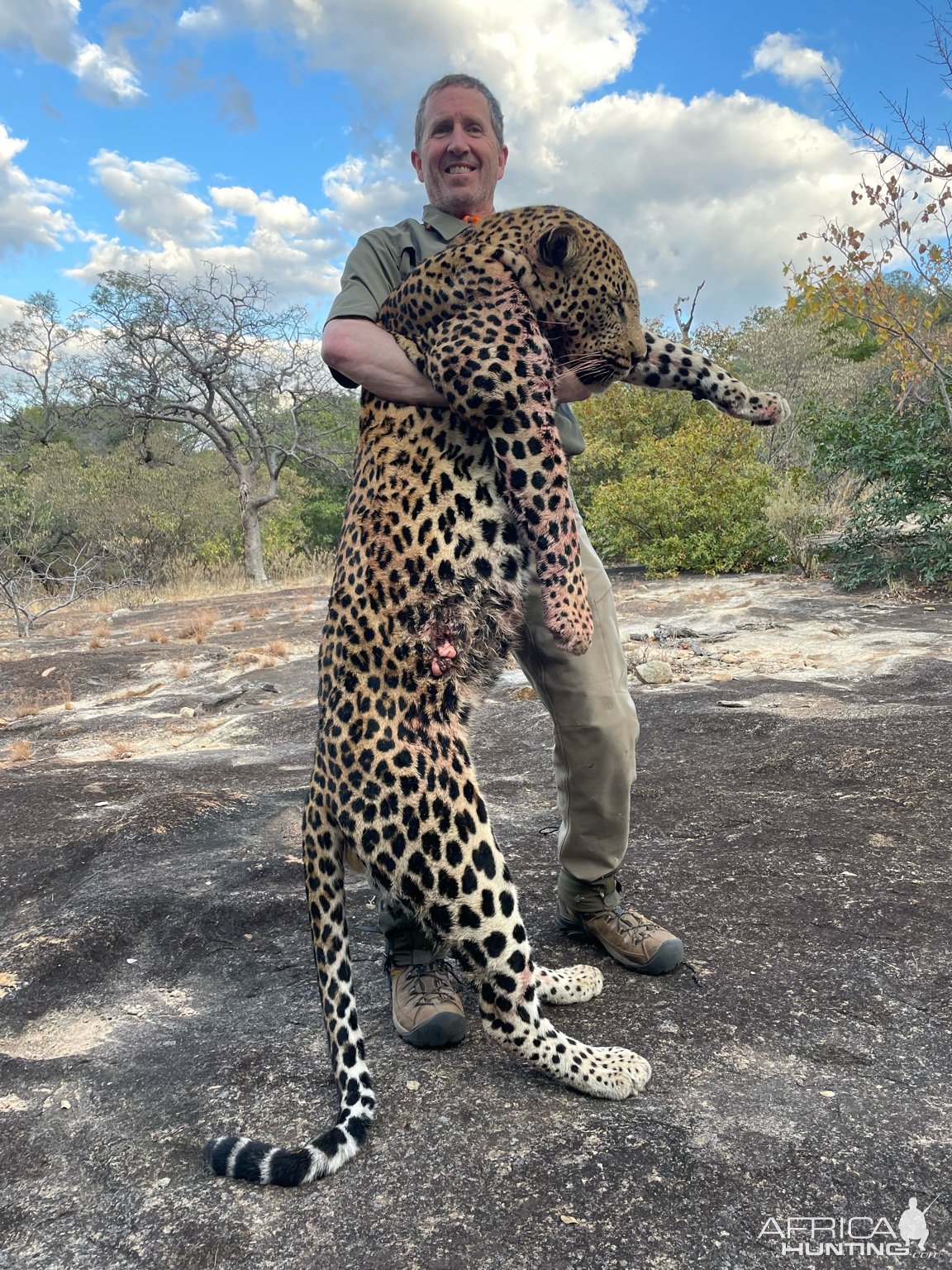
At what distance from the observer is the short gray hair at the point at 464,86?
310 cm

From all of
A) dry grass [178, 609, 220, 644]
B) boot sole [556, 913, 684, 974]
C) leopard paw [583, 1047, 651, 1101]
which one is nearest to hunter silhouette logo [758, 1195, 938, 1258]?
leopard paw [583, 1047, 651, 1101]

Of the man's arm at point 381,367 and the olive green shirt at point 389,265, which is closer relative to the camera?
the man's arm at point 381,367

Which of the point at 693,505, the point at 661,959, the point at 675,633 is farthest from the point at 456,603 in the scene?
the point at 693,505

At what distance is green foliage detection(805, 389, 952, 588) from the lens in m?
11.9

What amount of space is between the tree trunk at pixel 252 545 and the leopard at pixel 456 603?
23869 mm

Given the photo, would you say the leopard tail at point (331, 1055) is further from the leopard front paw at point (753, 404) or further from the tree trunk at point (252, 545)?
the tree trunk at point (252, 545)

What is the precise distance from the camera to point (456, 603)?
2430mm

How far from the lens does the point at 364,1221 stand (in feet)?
6.60

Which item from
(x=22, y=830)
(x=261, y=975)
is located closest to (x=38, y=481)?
(x=22, y=830)

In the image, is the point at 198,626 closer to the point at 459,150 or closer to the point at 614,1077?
the point at 459,150

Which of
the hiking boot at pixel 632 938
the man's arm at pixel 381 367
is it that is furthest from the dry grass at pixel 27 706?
the man's arm at pixel 381 367

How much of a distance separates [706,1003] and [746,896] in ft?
2.92

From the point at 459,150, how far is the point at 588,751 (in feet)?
7.25

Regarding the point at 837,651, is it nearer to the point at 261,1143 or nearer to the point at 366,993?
the point at 366,993
